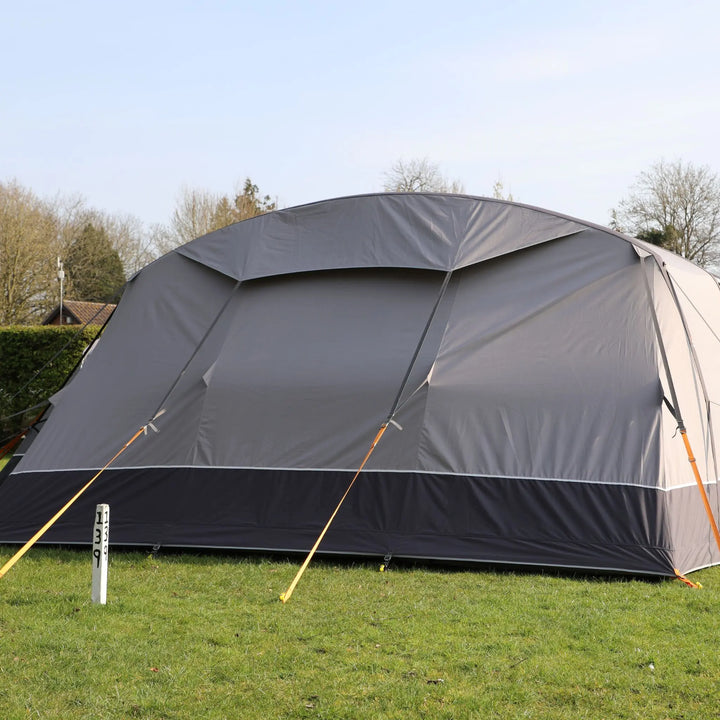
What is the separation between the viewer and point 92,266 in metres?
40.0

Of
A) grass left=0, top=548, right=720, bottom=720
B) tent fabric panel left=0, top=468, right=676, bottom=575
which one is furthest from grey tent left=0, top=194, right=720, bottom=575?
grass left=0, top=548, right=720, bottom=720

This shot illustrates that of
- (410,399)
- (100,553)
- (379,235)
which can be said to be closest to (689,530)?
(410,399)

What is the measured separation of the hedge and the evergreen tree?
80.0ft

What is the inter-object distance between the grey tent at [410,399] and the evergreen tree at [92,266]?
32.8m

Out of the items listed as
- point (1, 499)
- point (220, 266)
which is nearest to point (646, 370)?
point (220, 266)

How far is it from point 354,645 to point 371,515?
74.1 inches

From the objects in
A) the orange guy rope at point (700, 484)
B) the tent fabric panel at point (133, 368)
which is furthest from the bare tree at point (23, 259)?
the orange guy rope at point (700, 484)

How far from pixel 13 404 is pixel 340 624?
11.4m

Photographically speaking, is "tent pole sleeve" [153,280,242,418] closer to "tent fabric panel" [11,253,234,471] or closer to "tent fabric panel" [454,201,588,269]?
"tent fabric panel" [11,253,234,471]

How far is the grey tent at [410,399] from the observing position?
19.9 ft

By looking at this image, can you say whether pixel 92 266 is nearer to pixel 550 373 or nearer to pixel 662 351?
pixel 550 373

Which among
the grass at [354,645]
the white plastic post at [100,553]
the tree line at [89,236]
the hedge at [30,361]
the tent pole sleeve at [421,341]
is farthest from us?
the tree line at [89,236]

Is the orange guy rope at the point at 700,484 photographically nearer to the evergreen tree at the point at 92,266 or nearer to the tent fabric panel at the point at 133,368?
the tent fabric panel at the point at 133,368

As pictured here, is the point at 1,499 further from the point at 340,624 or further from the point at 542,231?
the point at 542,231
